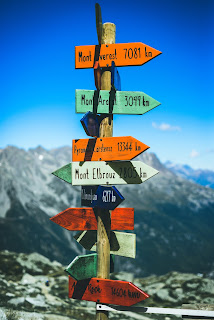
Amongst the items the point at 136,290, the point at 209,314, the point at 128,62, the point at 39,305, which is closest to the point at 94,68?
the point at 128,62

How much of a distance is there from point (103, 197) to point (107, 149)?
0.86 m

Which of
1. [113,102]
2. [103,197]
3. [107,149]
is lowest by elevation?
[103,197]

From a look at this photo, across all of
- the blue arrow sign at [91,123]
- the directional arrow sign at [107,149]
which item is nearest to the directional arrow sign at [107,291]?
the directional arrow sign at [107,149]

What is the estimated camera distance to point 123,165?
5473 mm

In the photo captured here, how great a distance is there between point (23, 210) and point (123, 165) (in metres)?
105

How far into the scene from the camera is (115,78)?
573 cm

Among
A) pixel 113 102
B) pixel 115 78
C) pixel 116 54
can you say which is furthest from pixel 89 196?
pixel 116 54

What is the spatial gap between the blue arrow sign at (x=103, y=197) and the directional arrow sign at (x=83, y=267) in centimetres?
94

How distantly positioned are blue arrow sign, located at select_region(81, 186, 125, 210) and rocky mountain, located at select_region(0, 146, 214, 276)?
8095 cm

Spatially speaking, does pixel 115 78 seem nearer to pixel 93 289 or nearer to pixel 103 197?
pixel 103 197

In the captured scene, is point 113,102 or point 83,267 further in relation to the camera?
point 113,102

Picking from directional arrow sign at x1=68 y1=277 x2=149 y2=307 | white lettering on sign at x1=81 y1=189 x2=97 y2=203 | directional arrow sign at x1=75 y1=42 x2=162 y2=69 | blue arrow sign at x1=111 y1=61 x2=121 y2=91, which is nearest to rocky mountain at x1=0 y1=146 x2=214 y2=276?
directional arrow sign at x1=68 y1=277 x2=149 y2=307

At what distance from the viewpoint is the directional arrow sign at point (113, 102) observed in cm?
556

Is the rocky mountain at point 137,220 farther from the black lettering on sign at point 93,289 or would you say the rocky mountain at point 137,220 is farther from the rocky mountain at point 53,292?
the black lettering on sign at point 93,289
